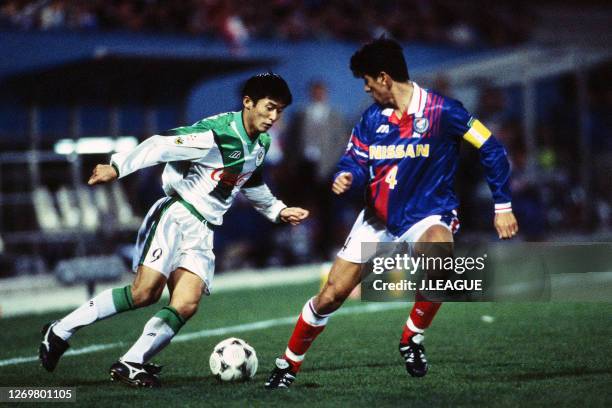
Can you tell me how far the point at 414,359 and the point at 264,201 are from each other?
1345mm

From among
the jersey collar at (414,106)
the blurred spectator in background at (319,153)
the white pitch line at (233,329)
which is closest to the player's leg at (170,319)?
the jersey collar at (414,106)

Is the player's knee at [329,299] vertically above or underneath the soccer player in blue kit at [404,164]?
underneath

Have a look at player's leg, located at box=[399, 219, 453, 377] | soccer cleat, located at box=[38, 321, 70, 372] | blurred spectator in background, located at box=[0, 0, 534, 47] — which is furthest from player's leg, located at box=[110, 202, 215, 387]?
blurred spectator in background, located at box=[0, 0, 534, 47]

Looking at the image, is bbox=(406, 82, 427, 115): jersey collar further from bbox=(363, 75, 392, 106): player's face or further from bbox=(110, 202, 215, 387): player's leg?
bbox=(110, 202, 215, 387): player's leg

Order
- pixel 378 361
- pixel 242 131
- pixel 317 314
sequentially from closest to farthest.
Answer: pixel 317 314 < pixel 242 131 < pixel 378 361

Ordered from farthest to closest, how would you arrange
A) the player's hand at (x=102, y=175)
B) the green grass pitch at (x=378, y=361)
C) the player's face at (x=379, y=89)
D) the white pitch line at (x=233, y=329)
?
the white pitch line at (x=233, y=329)
the player's face at (x=379, y=89)
the player's hand at (x=102, y=175)
the green grass pitch at (x=378, y=361)

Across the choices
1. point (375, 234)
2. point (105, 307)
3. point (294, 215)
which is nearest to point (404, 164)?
point (375, 234)

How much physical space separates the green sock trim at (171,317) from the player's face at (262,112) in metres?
1.18

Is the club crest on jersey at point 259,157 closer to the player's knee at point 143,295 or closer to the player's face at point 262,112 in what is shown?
the player's face at point 262,112

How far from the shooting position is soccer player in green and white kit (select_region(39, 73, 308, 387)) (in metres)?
5.93

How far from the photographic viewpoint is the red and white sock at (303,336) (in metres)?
5.96

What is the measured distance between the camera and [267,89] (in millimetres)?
6078

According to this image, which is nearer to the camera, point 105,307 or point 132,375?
point 132,375

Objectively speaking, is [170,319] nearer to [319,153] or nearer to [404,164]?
[404,164]
